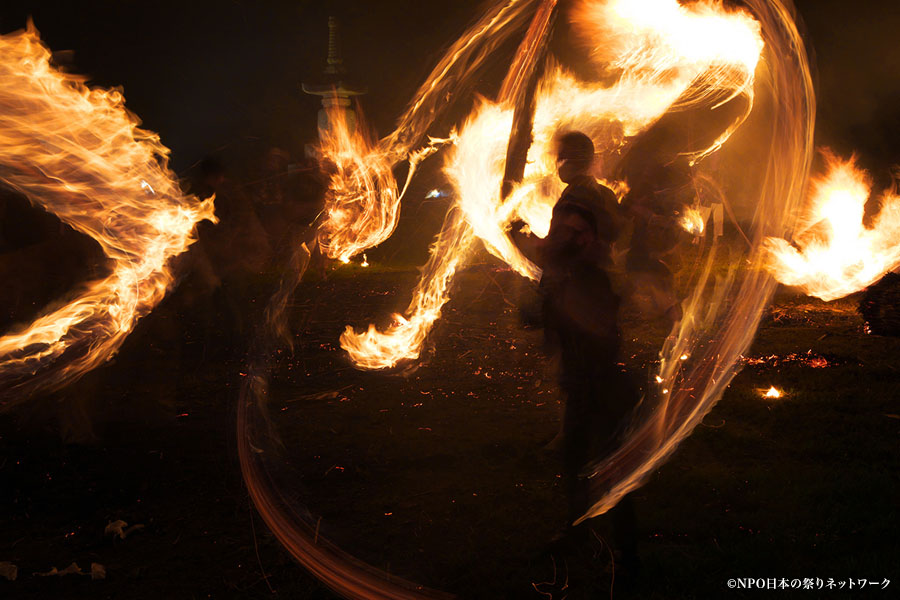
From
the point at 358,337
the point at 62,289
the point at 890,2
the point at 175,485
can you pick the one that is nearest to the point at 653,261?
the point at 175,485

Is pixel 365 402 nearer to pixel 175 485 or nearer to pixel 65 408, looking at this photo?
pixel 175 485

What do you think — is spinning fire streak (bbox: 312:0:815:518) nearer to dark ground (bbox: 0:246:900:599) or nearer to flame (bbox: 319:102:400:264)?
dark ground (bbox: 0:246:900:599)

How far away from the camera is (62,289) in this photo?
684cm

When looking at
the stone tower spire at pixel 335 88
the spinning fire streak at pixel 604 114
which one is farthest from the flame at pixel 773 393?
the stone tower spire at pixel 335 88

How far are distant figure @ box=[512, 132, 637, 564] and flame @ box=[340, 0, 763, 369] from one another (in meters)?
1.90

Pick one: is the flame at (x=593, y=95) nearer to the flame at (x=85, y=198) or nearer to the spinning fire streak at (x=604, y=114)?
the spinning fire streak at (x=604, y=114)

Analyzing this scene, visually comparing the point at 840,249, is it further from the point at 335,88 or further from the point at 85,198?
the point at 335,88

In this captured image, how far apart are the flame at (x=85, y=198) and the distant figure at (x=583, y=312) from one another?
4.78 meters

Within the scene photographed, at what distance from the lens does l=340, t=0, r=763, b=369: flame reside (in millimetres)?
6367

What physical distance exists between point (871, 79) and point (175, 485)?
19790mm

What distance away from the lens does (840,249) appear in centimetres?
1176

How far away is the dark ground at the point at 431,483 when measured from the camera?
11.9ft

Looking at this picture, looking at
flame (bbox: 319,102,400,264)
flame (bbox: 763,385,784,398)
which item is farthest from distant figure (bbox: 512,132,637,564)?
flame (bbox: 319,102,400,264)

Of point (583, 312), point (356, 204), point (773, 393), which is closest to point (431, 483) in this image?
point (583, 312)
